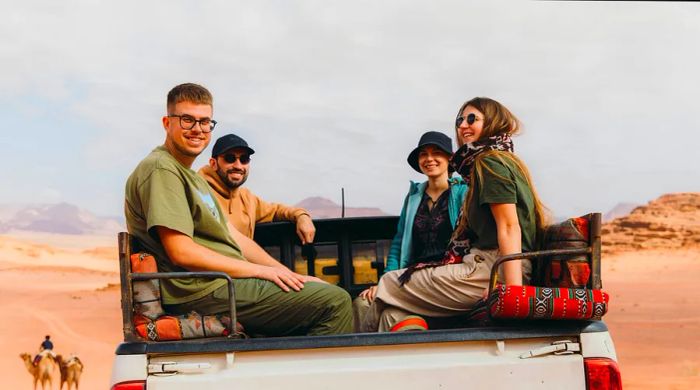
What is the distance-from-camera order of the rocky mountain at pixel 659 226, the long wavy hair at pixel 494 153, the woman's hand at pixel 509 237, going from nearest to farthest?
the woman's hand at pixel 509 237 < the long wavy hair at pixel 494 153 < the rocky mountain at pixel 659 226

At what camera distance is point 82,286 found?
1775 inches

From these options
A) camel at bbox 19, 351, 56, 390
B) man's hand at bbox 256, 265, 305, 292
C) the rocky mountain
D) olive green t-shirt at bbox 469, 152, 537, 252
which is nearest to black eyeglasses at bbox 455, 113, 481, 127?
olive green t-shirt at bbox 469, 152, 537, 252

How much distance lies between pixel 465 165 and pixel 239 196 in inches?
A: 76.4

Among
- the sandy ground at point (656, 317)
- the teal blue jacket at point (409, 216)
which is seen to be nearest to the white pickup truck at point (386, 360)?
the teal blue jacket at point (409, 216)

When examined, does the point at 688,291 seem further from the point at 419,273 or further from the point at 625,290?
the point at 419,273

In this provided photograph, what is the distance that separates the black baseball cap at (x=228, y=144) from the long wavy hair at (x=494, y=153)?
5.46 feet

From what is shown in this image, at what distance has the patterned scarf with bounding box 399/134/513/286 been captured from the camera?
4.48m

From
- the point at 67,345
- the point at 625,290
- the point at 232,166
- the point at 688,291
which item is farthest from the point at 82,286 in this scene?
the point at 232,166

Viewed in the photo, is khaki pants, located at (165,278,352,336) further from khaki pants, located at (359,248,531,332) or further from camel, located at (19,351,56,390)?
camel, located at (19,351,56,390)

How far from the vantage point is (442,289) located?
4.37m

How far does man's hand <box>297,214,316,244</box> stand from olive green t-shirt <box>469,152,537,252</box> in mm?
1499

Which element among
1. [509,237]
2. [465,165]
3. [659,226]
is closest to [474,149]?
[465,165]

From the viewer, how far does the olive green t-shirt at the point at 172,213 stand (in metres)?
4.00

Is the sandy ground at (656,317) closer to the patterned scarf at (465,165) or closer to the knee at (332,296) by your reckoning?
the patterned scarf at (465,165)
